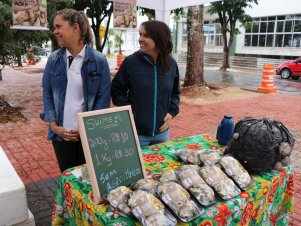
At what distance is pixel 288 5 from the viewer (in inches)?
1046

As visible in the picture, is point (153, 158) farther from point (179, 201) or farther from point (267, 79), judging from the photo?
point (267, 79)

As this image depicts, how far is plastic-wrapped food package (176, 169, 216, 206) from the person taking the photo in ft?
5.37

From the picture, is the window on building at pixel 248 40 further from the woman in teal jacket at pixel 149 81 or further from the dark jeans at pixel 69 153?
the dark jeans at pixel 69 153

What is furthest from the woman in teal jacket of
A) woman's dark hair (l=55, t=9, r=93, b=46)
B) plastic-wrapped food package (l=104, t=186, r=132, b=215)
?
plastic-wrapped food package (l=104, t=186, r=132, b=215)

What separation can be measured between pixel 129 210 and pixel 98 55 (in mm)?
1277

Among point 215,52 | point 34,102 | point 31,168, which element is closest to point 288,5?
point 215,52

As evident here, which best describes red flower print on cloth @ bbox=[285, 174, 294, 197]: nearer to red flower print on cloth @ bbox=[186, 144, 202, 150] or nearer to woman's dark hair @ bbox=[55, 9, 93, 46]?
red flower print on cloth @ bbox=[186, 144, 202, 150]

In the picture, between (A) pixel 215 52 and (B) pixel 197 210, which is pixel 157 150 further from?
(A) pixel 215 52

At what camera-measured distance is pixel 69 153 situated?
2408mm

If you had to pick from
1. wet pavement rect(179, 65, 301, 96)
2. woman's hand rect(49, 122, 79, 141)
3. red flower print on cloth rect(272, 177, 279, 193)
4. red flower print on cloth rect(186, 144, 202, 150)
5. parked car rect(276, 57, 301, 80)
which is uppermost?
woman's hand rect(49, 122, 79, 141)

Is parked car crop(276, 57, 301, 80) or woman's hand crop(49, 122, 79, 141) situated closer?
woman's hand crop(49, 122, 79, 141)

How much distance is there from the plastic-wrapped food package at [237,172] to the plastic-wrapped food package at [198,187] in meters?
0.24

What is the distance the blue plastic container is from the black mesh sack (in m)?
0.45

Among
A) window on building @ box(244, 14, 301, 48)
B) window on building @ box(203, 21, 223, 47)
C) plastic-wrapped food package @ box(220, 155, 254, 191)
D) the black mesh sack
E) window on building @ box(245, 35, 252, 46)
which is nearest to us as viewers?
plastic-wrapped food package @ box(220, 155, 254, 191)
